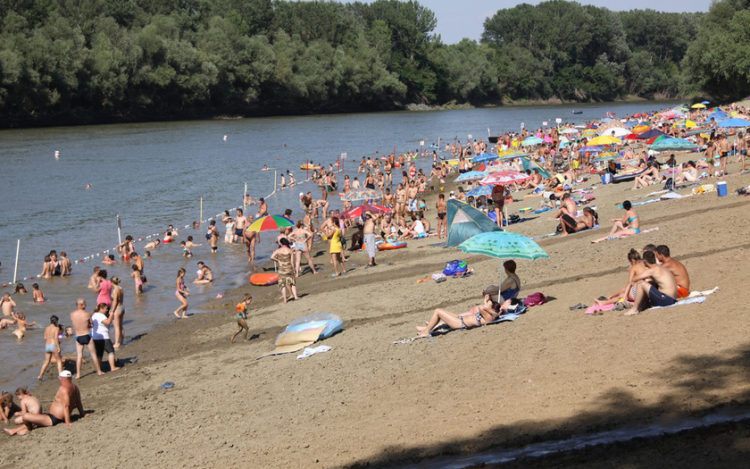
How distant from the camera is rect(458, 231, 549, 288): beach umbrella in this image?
1143 cm

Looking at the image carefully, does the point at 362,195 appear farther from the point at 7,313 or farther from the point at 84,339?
the point at 84,339

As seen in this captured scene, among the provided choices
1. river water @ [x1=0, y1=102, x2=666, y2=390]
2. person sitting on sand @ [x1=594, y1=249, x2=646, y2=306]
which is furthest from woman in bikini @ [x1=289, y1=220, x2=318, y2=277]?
person sitting on sand @ [x1=594, y1=249, x2=646, y2=306]

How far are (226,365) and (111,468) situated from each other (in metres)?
3.74

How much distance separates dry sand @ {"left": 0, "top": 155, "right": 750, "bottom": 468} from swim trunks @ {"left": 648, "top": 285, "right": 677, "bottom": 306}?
23cm

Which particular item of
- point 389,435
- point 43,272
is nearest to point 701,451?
point 389,435

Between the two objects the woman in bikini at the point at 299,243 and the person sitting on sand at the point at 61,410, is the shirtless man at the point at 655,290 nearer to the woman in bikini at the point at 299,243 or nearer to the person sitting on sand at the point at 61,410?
the person sitting on sand at the point at 61,410

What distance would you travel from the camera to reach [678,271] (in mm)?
10359

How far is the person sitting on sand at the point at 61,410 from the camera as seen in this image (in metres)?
10.4

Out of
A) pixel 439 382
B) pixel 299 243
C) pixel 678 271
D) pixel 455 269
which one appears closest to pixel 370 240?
pixel 299 243

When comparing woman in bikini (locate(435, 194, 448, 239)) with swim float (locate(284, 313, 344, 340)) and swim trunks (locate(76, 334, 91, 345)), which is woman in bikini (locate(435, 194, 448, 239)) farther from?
swim trunks (locate(76, 334, 91, 345))

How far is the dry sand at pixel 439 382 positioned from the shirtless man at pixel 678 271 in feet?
1.40

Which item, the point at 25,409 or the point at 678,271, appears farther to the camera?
the point at 25,409

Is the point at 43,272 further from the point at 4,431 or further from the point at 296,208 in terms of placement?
the point at 296,208

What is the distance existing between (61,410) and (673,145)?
17991 mm
